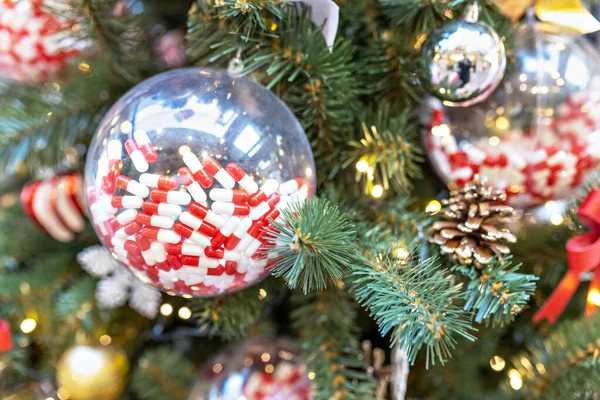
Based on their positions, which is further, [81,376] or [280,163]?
[81,376]

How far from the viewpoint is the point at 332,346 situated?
0.57 metres

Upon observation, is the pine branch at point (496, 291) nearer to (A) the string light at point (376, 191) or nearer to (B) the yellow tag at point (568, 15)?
(A) the string light at point (376, 191)

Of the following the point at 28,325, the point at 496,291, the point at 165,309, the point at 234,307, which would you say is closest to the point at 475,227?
the point at 496,291

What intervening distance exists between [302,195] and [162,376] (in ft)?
1.30

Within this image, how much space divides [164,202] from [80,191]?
359 mm

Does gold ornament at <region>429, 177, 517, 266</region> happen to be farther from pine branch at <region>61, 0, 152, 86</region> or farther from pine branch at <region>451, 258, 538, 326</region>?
pine branch at <region>61, 0, 152, 86</region>

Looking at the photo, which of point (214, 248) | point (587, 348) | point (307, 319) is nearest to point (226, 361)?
point (307, 319)

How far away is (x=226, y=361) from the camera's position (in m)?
0.65

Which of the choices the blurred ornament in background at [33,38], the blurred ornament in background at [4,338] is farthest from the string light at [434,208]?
the blurred ornament in background at [4,338]

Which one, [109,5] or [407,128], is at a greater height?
[109,5]

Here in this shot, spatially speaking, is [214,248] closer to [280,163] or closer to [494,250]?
[280,163]

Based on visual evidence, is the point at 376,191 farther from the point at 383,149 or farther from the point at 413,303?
the point at 413,303

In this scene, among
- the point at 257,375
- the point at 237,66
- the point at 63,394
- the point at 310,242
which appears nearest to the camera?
the point at 310,242

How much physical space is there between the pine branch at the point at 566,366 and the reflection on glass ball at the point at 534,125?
17 cm
